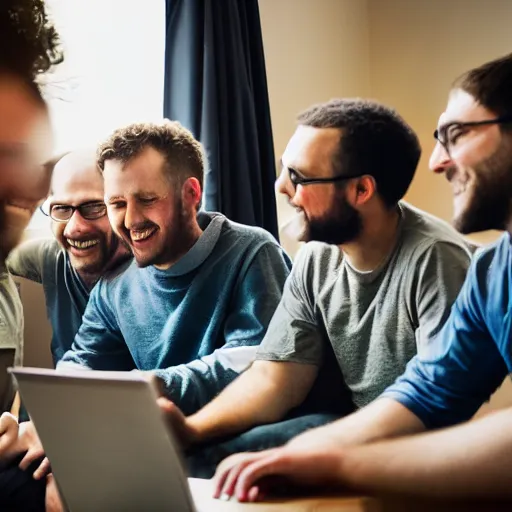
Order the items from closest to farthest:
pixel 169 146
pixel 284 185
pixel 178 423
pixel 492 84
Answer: pixel 492 84
pixel 284 185
pixel 178 423
pixel 169 146

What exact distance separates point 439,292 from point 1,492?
104 centimetres

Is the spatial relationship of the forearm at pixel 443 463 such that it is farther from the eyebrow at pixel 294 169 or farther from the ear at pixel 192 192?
the ear at pixel 192 192

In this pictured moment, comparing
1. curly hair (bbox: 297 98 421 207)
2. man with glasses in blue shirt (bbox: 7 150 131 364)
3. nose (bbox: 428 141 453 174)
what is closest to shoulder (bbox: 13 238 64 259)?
man with glasses in blue shirt (bbox: 7 150 131 364)

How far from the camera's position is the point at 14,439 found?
1598 millimetres

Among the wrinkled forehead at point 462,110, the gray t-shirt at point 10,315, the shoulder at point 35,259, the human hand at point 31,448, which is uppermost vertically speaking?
the wrinkled forehead at point 462,110

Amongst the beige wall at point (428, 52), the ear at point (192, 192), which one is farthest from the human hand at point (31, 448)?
the beige wall at point (428, 52)

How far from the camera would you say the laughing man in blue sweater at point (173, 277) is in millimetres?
1437

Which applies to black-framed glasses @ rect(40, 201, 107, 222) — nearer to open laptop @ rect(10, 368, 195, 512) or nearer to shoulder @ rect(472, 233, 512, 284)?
open laptop @ rect(10, 368, 195, 512)

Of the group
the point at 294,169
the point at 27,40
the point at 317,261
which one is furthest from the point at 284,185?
the point at 27,40

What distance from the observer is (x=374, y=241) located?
1201 mm

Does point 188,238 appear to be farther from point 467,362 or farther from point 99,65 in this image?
point 467,362

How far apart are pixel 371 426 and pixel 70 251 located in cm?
79

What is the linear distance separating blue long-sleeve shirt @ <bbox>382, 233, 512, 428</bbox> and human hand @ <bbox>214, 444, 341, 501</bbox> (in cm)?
19

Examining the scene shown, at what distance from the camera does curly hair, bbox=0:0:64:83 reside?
158 centimetres
